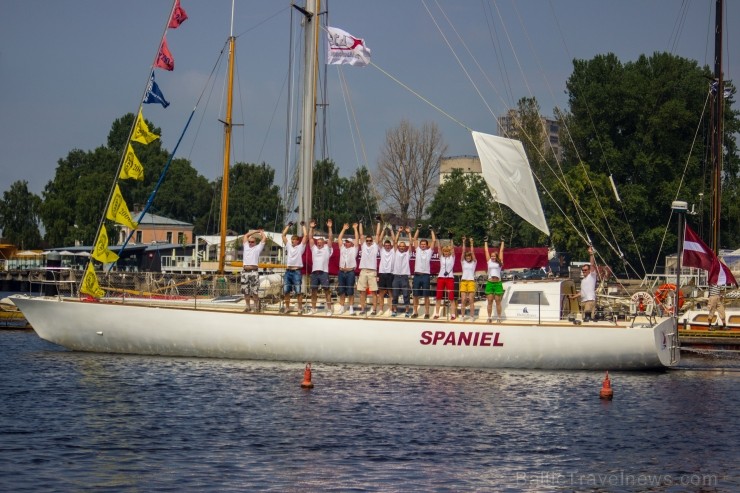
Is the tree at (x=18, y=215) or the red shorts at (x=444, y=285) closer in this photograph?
the red shorts at (x=444, y=285)

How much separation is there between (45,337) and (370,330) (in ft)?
32.8

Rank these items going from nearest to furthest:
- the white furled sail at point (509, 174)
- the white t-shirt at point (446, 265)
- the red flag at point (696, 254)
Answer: the white t-shirt at point (446, 265) → the white furled sail at point (509, 174) → the red flag at point (696, 254)

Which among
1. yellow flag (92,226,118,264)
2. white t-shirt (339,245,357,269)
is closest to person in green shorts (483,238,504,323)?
white t-shirt (339,245,357,269)

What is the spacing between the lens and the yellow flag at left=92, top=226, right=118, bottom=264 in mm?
33562

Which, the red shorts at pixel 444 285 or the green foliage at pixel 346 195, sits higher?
the green foliage at pixel 346 195

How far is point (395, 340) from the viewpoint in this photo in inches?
1226

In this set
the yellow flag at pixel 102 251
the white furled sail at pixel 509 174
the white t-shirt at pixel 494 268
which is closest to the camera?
the white t-shirt at pixel 494 268

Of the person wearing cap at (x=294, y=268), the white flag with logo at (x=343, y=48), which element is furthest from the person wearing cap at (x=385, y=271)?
the white flag with logo at (x=343, y=48)

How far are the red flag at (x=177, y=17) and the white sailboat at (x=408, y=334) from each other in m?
9.10

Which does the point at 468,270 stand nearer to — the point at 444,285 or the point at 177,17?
the point at 444,285

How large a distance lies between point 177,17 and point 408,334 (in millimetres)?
12861

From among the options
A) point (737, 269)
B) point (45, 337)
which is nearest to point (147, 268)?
point (737, 269)

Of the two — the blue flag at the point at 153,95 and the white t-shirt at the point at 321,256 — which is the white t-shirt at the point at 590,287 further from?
the blue flag at the point at 153,95

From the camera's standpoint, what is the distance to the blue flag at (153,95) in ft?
113
